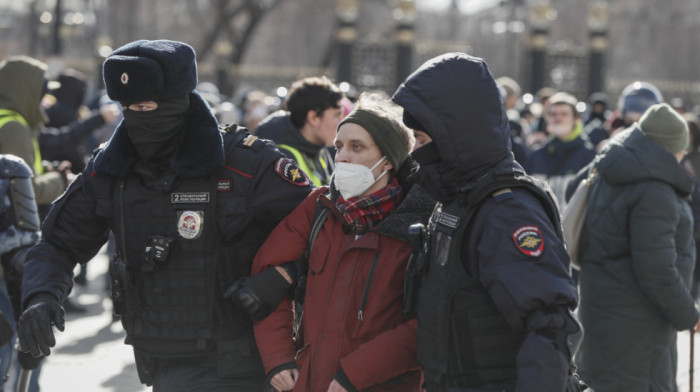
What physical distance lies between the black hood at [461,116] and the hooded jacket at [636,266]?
1.71 meters

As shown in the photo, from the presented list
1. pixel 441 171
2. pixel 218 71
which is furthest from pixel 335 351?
pixel 218 71

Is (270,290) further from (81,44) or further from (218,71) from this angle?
(81,44)

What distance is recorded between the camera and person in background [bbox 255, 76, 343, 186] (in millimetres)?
5254

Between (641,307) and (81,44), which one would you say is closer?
(641,307)

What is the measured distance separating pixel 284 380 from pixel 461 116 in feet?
3.67

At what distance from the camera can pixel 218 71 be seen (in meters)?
24.7

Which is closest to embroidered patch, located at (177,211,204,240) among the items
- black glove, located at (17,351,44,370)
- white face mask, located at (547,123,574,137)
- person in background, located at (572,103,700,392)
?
black glove, located at (17,351,44,370)

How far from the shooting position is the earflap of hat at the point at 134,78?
3.34 meters

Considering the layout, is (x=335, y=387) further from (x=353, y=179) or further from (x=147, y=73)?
(x=147, y=73)

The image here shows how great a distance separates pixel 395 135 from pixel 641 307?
1822mm

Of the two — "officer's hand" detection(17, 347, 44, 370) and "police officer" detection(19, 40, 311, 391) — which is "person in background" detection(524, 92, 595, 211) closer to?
"officer's hand" detection(17, 347, 44, 370)

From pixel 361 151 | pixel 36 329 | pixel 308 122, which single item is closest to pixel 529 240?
pixel 361 151

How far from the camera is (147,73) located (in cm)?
334

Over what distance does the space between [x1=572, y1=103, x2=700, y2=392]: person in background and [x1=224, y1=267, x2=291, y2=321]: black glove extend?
1.83 meters
